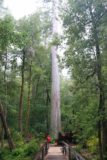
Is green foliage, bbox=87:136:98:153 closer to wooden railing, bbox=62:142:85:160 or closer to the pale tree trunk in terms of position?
wooden railing, bbox=62:142:85:160

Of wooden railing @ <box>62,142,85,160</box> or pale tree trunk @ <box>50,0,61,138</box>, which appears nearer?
wooden railing @ <box>62,142,85,160</box>

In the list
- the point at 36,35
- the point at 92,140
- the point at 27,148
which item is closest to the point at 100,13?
the point at 92,140

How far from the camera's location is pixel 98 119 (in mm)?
10859

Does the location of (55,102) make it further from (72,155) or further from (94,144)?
(72,155)

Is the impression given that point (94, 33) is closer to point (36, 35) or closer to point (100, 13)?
point (100, 13)

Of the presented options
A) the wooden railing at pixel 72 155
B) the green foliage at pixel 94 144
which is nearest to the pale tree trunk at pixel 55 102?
the green foliage at pixel 94 144

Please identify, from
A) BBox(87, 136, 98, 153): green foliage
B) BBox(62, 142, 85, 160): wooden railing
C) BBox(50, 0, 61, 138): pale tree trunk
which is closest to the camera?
BBox(62, 142, 85, 160): wooden railing

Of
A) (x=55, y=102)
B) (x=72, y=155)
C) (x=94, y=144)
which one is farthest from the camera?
(x=55, y=102)

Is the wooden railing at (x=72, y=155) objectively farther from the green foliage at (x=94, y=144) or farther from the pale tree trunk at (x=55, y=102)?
the pale tree trunk at (x=55, y=102)

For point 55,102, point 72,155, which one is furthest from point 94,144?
point 55,102

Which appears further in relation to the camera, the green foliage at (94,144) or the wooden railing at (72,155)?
the green foliage at (94,144)

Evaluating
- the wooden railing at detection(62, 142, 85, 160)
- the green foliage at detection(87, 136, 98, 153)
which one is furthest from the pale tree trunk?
the wooden railing at detection(62, 142, 85, 160)

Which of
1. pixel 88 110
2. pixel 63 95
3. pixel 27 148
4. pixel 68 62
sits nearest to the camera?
pixel 88 110

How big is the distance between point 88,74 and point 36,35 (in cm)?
1754
